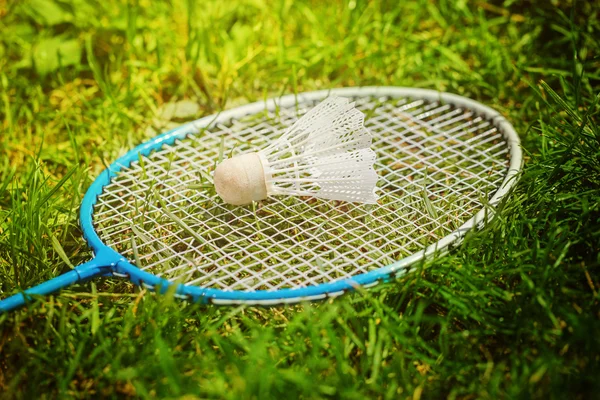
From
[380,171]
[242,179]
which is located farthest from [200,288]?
[380,171]

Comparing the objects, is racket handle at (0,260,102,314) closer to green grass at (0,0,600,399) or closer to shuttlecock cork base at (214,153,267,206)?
green grass at (0,0,600,399)

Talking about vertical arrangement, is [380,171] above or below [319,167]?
below

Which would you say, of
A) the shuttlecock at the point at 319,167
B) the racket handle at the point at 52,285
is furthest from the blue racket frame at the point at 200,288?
the shuttlecock at the point at 319,167

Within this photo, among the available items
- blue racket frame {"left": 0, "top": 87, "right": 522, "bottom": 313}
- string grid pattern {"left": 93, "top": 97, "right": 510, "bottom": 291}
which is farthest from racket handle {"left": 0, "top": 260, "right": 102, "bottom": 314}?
string grid pattern {"left": 93, "top": 97, "right": 510, "bottom": 291}

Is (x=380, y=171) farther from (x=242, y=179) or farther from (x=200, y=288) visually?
(x=200, y=288)

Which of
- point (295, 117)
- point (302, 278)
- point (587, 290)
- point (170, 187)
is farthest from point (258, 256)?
point (587, 290)

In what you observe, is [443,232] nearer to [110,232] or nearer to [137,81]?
[110,232]
